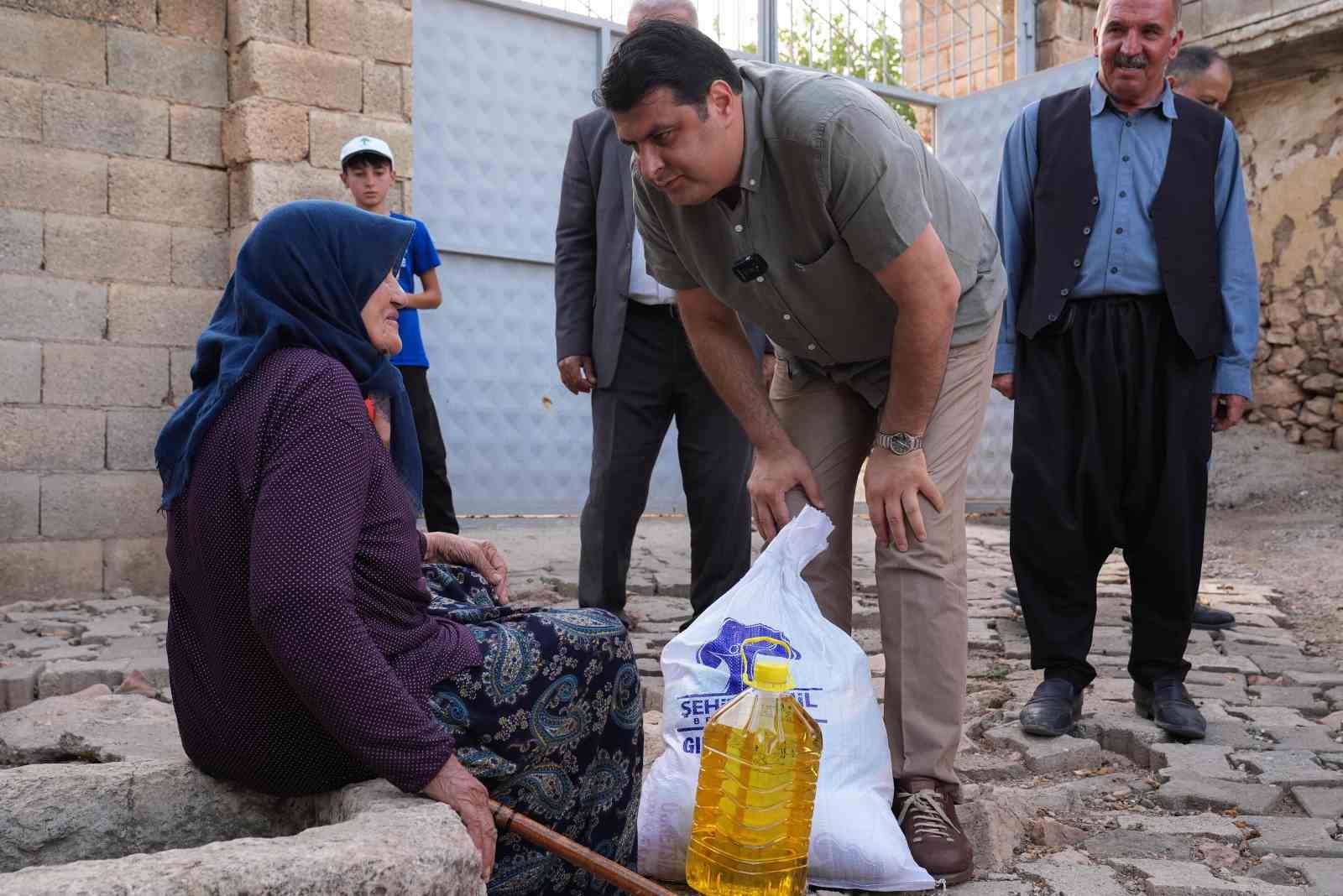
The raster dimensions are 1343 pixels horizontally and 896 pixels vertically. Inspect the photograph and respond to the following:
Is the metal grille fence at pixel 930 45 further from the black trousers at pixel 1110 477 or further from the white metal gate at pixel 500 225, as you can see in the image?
the black trousers at pixel 1110 477

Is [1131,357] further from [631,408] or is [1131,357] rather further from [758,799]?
[758,799]

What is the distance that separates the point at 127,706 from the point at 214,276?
8.51 ft

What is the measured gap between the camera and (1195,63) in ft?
16.3

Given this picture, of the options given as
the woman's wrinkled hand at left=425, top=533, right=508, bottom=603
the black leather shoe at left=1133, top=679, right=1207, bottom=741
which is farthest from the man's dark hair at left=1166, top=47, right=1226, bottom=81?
the woman's wrinkled hand at left=425, top=533, right=508, bottom=603

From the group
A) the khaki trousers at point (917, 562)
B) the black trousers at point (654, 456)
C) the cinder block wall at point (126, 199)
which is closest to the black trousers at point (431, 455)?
the cinder block wall at point (126, 199)

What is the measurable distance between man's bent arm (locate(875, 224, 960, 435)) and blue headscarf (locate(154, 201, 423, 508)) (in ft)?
3.00

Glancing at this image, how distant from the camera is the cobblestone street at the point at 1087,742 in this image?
2477 millimetres

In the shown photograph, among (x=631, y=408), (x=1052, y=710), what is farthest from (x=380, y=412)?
(x=1052, y=710)

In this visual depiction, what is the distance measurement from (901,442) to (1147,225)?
1348 mm

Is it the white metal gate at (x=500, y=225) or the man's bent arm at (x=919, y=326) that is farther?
the white metal gate at (x=500, y=225)

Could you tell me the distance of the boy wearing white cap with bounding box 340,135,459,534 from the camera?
521 cm

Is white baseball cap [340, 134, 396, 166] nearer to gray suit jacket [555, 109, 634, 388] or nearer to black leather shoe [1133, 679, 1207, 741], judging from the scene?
gray suit jacket [555, 109, 634, 388]

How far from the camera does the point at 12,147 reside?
526 cm

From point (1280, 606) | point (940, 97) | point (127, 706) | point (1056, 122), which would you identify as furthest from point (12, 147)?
point (940, 97)
